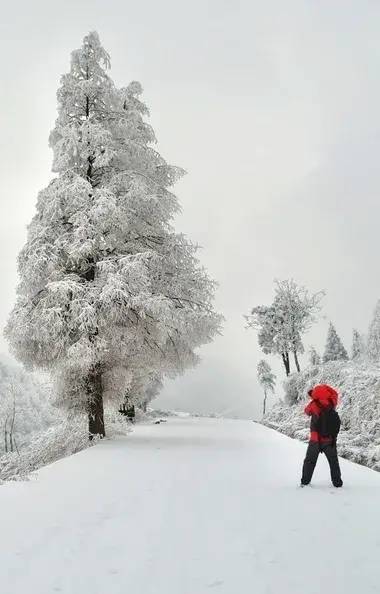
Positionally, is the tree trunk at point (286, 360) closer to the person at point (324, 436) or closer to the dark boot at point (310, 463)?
the person at point (324, 436)

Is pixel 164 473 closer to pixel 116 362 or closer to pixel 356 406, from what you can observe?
pixel 116 362

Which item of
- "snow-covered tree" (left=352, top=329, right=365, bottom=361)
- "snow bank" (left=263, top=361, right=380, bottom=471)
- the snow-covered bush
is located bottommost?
the snow-covered bush

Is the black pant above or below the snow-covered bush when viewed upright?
above

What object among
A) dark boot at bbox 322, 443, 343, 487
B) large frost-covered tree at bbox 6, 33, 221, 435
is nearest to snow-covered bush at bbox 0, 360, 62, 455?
large frost-covered tree at bbox 6, 33, 221, 435

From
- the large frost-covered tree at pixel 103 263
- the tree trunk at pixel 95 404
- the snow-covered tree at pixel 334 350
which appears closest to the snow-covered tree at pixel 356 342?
the snow-covered tree at pixel 334 350

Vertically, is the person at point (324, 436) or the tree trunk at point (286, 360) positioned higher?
the tree trunk at point (286, 360)

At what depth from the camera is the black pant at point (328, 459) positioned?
21.9ft

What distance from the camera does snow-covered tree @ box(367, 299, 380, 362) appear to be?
147 feet

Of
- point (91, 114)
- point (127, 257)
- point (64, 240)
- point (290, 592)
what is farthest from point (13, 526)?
point (91, 114)

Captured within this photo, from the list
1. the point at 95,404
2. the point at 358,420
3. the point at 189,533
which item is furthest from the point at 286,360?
the point at 189,533

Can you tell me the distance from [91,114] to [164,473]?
12.1 metres

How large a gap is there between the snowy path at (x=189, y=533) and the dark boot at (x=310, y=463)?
0.18 metres

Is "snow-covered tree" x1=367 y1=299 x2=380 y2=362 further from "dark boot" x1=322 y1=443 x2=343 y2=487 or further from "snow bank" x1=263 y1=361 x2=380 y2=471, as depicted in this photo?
"dark boot" x1=322 y1=443 x2=343 y2=487

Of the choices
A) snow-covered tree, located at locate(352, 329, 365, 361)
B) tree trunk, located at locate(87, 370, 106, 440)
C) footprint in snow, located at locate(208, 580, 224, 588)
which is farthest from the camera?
snow-covered tree, located at locate(352, 329, 365, 361)
